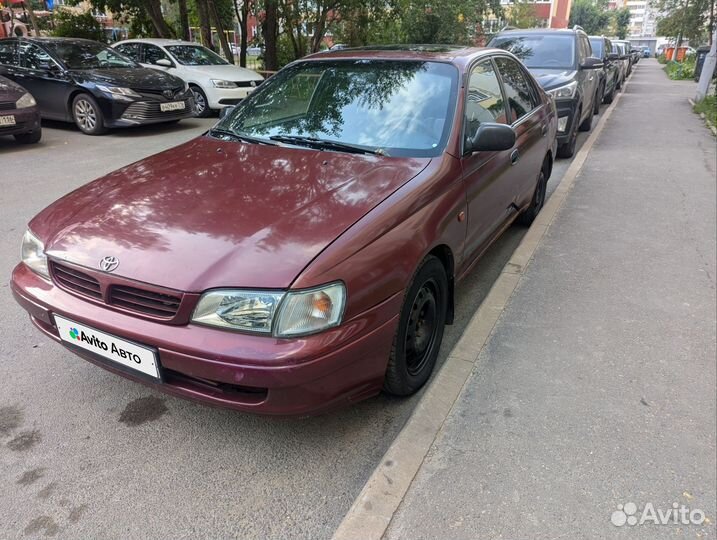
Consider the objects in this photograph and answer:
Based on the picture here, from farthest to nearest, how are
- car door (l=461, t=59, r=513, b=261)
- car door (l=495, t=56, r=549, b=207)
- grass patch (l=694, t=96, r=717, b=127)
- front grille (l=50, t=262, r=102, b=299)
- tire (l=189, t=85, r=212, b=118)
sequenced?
grass patch (l=694, t=96, r=717, b=127)
tire (l=189, t=85, r=212, b=118)
car door (l=495, t=56, r=549, b=207)
car door (l=461, t=59, r=513, b=261)
front grille (l=50, t=262, r=102, b=299)

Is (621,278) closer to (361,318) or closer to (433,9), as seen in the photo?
(361,318)

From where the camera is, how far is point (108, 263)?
2150 mm

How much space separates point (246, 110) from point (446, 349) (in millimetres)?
2077

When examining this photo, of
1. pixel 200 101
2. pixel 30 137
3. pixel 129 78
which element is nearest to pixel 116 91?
pixel 129 78

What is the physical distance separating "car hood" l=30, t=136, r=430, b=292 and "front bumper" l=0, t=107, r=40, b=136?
616 cm

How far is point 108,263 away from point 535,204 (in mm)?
4223

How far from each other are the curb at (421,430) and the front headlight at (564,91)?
450 centimetres

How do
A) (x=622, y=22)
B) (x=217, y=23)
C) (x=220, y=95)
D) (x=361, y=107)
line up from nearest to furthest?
(x=361, y=107), (x=220, y=95), (x=217, y=23), (x=622, y=22)

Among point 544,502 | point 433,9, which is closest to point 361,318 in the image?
point 544,502

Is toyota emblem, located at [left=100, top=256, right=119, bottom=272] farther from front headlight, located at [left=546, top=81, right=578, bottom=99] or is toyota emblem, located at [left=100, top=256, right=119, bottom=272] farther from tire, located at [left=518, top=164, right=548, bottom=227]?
front headlight, located at [left=546, top=81, right=578, bottom=99]

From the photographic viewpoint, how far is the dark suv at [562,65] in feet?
25.2

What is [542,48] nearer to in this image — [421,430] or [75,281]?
[421,430]

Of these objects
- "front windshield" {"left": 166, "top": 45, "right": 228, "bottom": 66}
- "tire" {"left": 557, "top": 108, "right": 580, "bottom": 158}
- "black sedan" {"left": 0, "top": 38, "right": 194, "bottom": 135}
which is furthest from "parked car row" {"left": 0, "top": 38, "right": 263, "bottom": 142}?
"tire" {"left": 557, "top": 108, "right": 580, "bottom": 158}

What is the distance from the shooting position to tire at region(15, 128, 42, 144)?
325 inches
